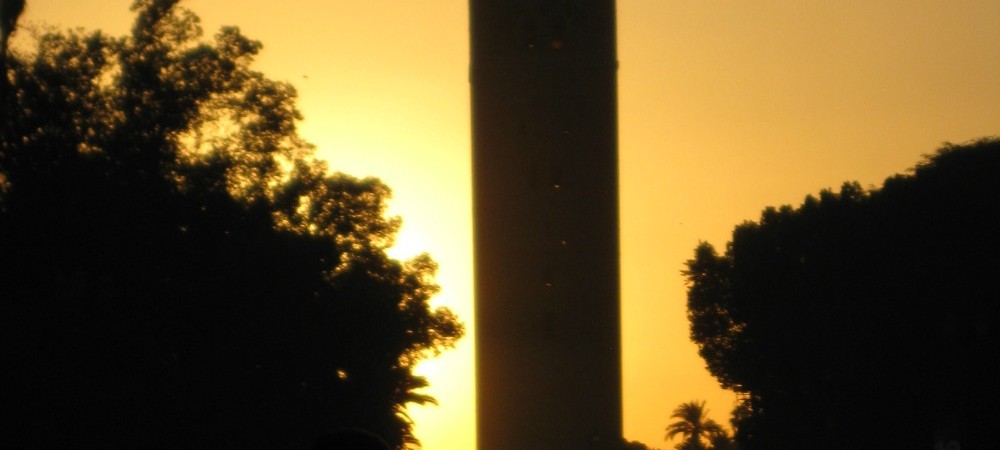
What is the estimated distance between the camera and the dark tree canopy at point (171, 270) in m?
32.3

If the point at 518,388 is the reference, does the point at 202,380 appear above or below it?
below

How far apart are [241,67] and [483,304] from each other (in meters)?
17.4

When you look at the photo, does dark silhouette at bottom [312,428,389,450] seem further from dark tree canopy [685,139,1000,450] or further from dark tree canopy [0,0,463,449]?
dark tree canopy [685,139,1000,450]

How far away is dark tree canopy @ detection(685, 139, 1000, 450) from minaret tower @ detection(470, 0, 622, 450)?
4.82 m

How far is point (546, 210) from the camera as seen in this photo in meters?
59.8

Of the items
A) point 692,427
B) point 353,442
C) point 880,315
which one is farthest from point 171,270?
point 692,427

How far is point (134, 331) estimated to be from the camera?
33.1 m

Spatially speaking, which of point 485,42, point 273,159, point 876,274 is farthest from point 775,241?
point 273,159

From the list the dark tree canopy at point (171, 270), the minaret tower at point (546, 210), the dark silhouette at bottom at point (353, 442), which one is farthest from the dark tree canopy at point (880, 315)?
the dark silhouette at bottom at point (353, 442)

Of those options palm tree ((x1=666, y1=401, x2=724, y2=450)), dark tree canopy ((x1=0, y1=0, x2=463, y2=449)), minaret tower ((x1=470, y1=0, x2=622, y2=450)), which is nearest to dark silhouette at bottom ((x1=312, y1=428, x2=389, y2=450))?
dark tree canopy ((x1=0, y1=0, x2=463, y2=449))

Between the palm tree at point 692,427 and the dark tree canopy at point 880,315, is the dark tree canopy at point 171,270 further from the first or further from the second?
the palm tree at point 692,427

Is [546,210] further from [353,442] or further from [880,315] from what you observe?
[353,442]

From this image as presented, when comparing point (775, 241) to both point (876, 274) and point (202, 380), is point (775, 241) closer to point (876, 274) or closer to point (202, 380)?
point (876, 274)

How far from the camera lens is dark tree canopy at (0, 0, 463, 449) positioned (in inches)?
1272
